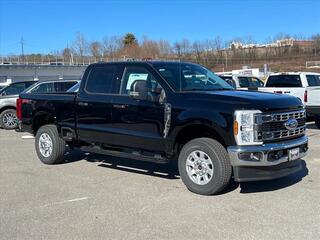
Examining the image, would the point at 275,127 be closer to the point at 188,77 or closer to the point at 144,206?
the point at 188,77

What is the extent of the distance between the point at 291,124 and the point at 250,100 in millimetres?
800

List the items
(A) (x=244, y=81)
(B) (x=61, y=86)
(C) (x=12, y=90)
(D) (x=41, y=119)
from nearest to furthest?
1. (D) (x=41, y=119)
2. (B) (x=61, y=86)
3. (C) (x=12, y=90)
4. (A) (x=244, y=81)

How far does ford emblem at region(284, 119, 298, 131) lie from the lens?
21.5 feet

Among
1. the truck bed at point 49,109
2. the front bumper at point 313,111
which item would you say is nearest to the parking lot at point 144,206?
the truck bed at point 49,109

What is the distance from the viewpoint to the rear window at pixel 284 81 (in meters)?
16.2

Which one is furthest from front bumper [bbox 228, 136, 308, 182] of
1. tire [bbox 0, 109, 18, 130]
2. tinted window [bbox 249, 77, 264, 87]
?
tinted window [bbox 249, 77, 264, 87]

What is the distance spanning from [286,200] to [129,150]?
2.70 meters

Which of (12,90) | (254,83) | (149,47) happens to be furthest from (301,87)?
(149,47)

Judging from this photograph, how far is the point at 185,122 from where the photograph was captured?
6.71 metres

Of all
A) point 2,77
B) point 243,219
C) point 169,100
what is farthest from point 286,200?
point 2,77

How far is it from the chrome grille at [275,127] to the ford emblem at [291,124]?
33 mm

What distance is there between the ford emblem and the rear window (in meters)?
9.85

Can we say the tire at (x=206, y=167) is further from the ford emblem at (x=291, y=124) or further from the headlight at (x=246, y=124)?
the ford emblem at (x=291, y=124)

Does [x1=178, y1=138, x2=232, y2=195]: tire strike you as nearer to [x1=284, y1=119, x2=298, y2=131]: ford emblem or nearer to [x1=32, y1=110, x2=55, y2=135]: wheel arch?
[x1=284, y1=119, x2=298, y2=131]: ford emblem
